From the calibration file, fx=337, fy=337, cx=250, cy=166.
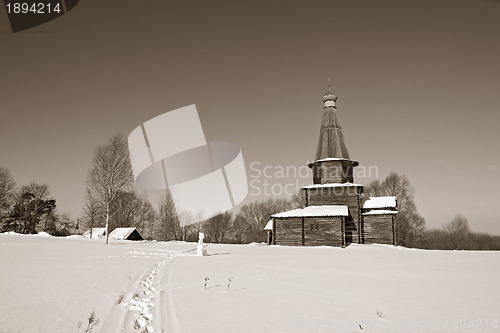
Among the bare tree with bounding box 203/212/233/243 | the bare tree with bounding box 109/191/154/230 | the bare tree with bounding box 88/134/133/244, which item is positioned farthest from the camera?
the bare tree with bounding box 203/212/233/243

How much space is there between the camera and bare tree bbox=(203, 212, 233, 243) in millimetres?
65688

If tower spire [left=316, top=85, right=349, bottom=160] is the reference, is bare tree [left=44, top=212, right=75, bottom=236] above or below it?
below

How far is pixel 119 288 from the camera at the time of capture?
→ 7613 mm

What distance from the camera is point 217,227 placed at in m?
66.4

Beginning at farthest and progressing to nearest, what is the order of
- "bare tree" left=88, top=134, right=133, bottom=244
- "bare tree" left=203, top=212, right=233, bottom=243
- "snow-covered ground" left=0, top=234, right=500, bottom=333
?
"bare tree" left=203, top=212, right=233, bottom=243 < "bare tree" left=88, top=134, right=133, bottom=244 < "snow-covered ground" left=0, top=234, right=500, bottom=333

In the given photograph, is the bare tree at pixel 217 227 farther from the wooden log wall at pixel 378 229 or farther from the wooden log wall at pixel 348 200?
the wooden log wall at pixel 378 229

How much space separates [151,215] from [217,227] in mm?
12789

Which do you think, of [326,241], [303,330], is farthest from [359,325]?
[326,241]

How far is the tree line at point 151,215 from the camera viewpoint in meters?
28.9

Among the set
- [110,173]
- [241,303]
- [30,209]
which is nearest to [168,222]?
[30,209]

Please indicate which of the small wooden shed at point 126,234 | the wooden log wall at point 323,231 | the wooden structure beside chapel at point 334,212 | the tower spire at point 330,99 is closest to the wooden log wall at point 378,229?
the wooden structure beside chapel at point 334,212

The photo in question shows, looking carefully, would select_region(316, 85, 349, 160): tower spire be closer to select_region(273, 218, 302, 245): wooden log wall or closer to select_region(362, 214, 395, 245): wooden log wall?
select_region(362, 214, 395, 245): wooden log wall

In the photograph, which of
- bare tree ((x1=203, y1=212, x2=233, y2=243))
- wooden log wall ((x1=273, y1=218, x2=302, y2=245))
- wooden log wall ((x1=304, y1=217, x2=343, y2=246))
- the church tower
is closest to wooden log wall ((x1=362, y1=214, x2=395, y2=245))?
the church tower

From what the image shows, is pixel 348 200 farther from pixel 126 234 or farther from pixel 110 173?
pixel 126 234
